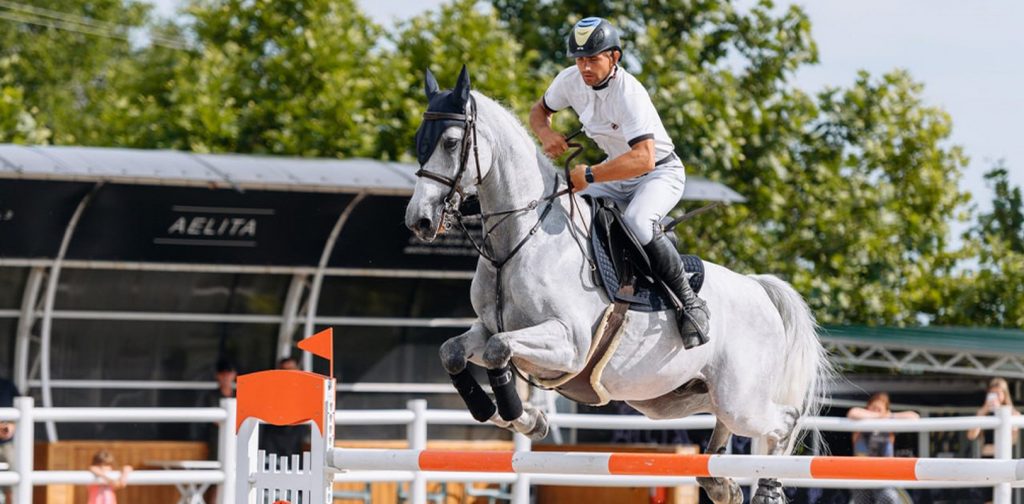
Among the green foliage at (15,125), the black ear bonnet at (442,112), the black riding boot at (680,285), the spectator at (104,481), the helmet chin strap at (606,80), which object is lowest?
the spectator at (104,481)

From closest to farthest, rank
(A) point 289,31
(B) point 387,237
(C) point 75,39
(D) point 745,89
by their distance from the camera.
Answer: (B) point 387,237 → (D) point 745,89 → (A) point 289,31 → (C) point 75,39

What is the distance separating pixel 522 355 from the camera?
6258 mm

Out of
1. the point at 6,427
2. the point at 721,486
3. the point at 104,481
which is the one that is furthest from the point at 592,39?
the point at 6,427

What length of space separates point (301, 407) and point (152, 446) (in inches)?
233

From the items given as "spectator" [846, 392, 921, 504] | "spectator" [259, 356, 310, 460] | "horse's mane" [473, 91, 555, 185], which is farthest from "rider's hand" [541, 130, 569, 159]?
"spectator" [259, 356, 310, 460]

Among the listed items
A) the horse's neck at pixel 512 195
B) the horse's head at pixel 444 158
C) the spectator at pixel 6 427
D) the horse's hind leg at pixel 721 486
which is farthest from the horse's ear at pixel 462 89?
the spectator at pixel 6 427

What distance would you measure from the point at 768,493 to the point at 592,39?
2353mm

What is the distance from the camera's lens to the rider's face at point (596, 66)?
666 cm

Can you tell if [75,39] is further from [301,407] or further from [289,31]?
[301,407]

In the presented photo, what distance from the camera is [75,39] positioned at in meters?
38.8

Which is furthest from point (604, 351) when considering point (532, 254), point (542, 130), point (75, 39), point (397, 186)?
point (75, 39)

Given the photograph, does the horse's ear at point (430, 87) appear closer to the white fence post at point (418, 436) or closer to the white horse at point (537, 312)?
the white horse at point (537, 312)

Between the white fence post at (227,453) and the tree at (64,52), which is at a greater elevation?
the tree at (64,52)

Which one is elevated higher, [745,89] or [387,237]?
[745,89]
